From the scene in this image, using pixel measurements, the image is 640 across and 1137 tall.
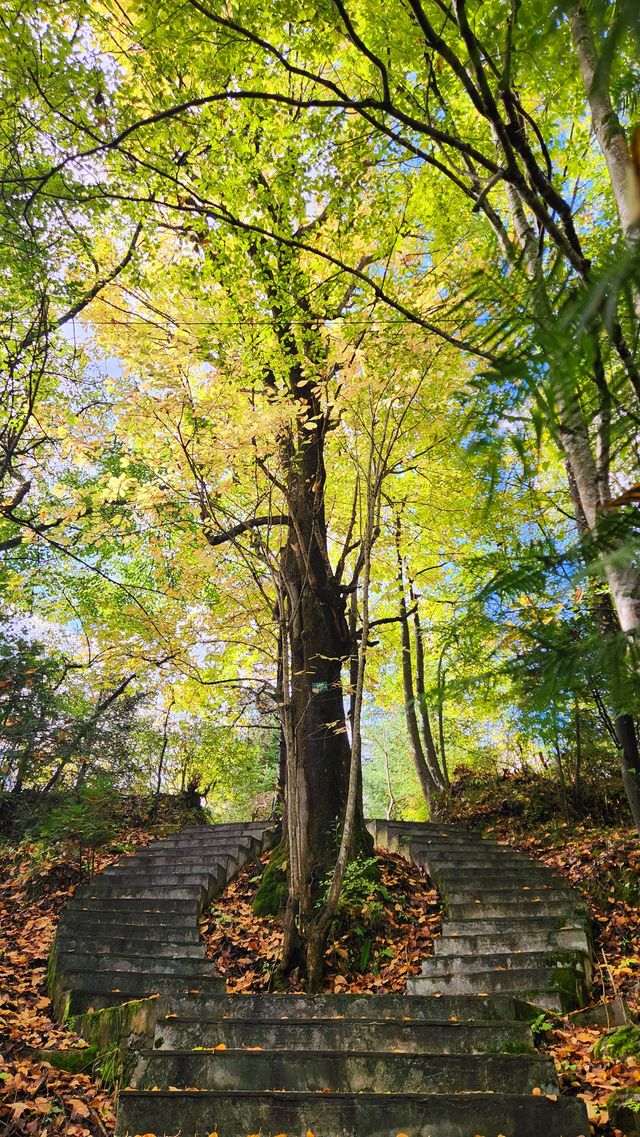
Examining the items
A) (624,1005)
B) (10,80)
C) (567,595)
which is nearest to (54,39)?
(10,80)

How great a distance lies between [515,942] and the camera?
15.8 ft

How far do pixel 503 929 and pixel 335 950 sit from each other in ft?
5.00

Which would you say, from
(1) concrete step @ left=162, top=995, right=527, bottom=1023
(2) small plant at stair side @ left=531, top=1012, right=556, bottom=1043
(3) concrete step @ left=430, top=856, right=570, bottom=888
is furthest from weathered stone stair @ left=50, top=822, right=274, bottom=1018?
(3) concrete step @ left=430, top=856, right=570, bottom=888

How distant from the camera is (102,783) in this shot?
28.6ft

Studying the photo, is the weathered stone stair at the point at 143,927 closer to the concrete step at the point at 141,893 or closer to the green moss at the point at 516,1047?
the concrete step at the point at 141,893

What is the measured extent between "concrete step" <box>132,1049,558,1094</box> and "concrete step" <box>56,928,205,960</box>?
244 centimetres

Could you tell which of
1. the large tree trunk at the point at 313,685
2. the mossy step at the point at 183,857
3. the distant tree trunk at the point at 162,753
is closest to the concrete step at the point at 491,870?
the large tree trunk at the point at 313,685

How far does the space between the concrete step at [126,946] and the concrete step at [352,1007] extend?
1.58 meters

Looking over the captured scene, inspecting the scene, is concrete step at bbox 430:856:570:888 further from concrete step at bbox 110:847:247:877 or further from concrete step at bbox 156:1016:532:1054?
concrete step at bbox 156:1016:532:1054

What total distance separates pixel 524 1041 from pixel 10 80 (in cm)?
669

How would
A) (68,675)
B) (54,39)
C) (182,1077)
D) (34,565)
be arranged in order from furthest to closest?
1. (34,565)
2. (68,675)
3. (54,39)
4. (182,1077)

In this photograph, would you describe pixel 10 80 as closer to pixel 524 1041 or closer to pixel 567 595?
pixel 567 595

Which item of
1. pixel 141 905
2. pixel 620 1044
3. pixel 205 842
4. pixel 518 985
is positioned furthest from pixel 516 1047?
pixel 205 842

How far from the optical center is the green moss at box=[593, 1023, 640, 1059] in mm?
3102
